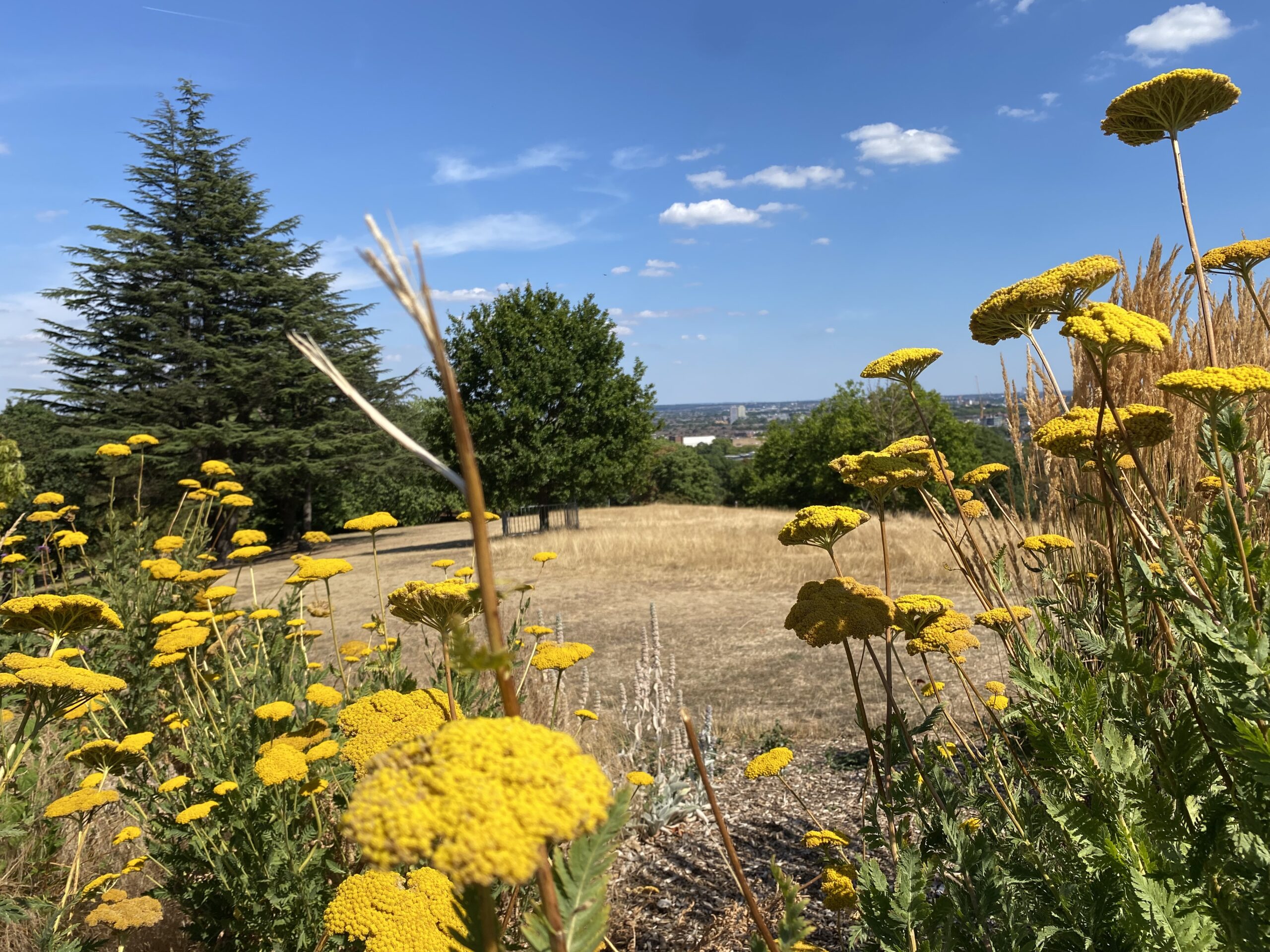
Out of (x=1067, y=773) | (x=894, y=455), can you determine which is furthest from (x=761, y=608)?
(x=1067, y=773)

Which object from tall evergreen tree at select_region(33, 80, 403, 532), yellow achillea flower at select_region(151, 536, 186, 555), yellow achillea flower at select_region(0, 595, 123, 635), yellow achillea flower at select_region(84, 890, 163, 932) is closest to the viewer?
yellow achillea flower at select_region(0, 595, 123, 635)

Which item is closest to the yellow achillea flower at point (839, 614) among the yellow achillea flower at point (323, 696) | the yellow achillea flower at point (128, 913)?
the yellow achillea flower at point (323, 696)

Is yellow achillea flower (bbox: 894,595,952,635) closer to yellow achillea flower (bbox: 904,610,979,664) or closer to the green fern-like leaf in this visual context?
yellow achillea flower (bbox: 904,610,979,664)

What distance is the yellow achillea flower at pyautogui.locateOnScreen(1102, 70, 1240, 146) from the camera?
2018mm

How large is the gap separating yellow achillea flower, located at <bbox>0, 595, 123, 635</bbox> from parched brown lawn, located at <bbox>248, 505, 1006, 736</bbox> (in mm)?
3769

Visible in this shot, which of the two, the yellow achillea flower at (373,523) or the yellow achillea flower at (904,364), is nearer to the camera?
the yellow achillea flower at (904,364)

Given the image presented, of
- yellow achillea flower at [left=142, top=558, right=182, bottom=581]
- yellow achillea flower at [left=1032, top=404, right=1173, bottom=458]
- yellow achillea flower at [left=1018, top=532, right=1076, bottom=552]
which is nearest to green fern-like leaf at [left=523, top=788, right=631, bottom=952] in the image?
yellow achillea flower at [left=1032, top=404, right=1173, bottom=458]

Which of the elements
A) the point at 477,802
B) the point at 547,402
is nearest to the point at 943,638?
the point at 477,802

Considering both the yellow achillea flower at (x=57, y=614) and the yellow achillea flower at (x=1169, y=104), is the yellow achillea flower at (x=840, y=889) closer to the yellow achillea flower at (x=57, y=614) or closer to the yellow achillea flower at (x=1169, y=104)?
the yellow achillea flower at (x=57, y=614)

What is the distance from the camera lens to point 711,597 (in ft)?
40.7

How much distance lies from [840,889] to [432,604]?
1.45 metres

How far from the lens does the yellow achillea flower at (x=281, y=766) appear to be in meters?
2.03

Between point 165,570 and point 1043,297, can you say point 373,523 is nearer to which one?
point 165,570

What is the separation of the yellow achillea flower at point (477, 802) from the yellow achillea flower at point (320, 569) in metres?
2.55
